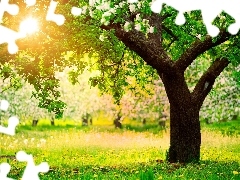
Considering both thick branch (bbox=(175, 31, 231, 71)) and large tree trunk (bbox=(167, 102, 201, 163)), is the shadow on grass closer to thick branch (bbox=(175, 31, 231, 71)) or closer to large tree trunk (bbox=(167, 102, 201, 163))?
large tree trunk (bbox=(167, 102, 201, 163))

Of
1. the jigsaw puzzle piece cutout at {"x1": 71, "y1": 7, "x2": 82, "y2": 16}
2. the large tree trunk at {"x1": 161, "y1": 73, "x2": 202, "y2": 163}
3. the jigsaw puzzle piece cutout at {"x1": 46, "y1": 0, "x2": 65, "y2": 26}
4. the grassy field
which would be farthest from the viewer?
the large tree trunk at {"x1": 161, "y1": 73, "x2": 202, "y2": 163}

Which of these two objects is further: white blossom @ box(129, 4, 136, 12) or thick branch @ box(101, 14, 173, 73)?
thick branch @ box(101, 14, 173, 73)

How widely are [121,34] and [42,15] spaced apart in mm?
2866

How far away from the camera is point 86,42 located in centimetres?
1374

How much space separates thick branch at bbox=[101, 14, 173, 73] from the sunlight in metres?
2.41

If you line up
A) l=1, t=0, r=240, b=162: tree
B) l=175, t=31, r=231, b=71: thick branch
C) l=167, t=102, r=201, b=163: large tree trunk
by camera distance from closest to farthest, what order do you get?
l=1, t=0, r=240, b=162: tree → l=175, t=31, r=231, b=71: thick branch → l=167, t=102, r=201, b=163: large tree trunk

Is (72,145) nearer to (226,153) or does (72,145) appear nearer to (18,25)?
(226,153)

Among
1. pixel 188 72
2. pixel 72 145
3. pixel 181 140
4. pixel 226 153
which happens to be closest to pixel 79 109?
pixel 188 72

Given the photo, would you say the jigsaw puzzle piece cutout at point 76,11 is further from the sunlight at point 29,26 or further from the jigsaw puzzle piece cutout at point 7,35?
the jigsaw puzzle piece cutout at point 7,35

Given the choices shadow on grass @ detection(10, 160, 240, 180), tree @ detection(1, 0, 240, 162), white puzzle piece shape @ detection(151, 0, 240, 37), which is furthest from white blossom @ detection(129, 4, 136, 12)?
shadow on grass @ detection(10, 160, 240, 180)

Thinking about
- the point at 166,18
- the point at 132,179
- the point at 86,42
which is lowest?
the point at 132,179

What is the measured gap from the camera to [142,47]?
1495cm

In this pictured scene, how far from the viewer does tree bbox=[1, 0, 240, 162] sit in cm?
1291

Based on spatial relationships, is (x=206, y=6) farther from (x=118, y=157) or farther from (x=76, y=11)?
(x=118, y=157)
